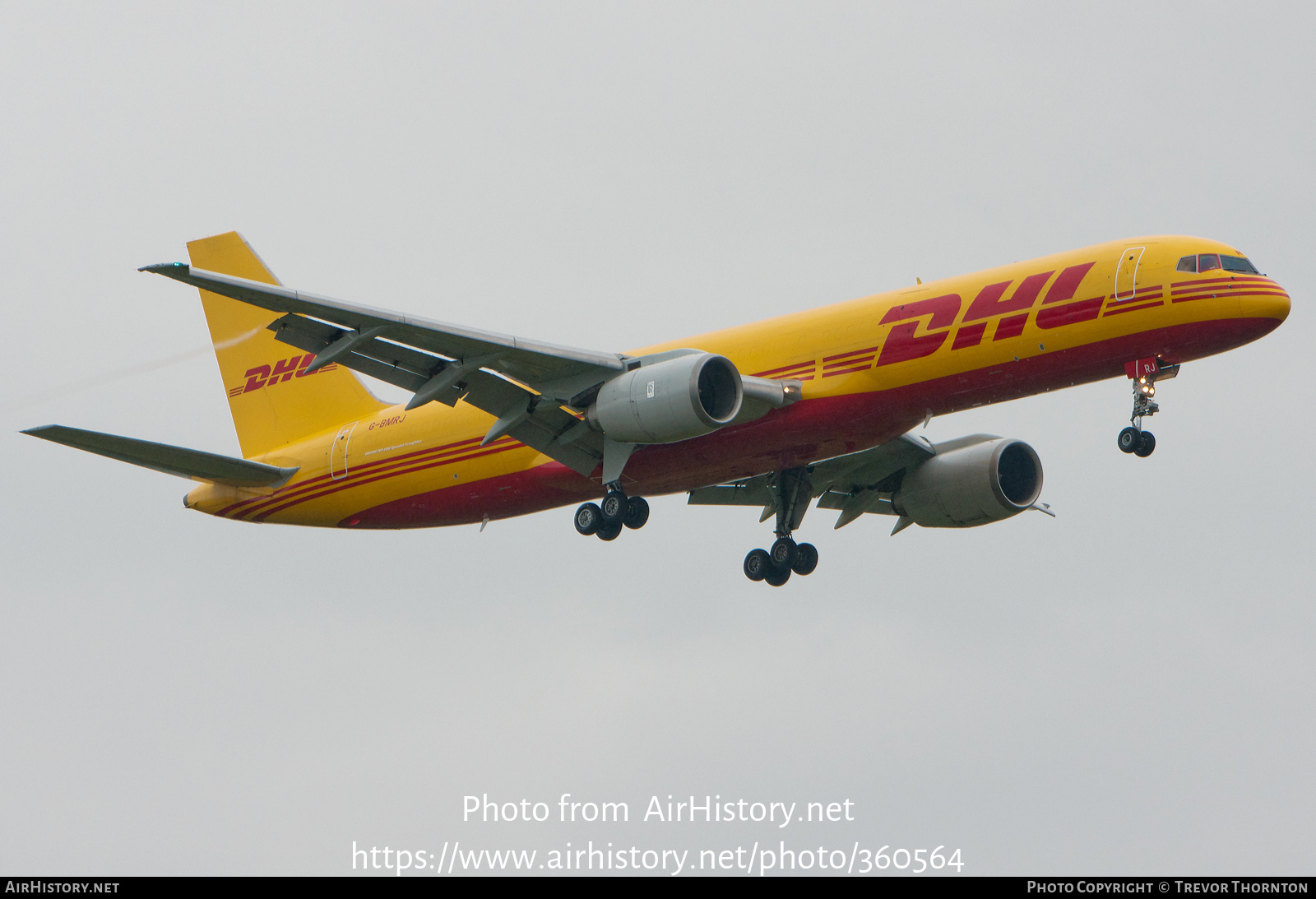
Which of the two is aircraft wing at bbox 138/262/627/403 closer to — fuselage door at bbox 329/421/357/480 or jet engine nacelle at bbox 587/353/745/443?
jet engine nacelle at bbox 587/353/745/443

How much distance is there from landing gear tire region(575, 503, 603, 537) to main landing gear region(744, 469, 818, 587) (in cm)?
544

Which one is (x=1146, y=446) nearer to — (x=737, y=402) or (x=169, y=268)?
(x=737, y=402)

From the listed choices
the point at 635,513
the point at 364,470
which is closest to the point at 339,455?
the point at 364,470

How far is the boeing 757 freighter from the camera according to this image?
3092 centimetres

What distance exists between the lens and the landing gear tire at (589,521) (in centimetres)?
3522

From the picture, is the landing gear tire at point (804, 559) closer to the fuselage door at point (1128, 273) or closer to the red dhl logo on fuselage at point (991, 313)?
the red dhl logo on fuselage at point (991, 313)

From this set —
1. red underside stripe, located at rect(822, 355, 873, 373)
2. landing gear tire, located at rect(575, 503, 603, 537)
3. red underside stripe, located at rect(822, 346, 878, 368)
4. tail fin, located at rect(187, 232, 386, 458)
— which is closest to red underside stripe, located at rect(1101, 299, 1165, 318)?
red underside stripe, located at rect(822, 346, 878, 368)

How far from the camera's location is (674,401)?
31.8 meters

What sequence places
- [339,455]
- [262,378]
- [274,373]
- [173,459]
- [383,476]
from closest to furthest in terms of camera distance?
[173,459], [383,476], [339,455], [274,373], [262,378]

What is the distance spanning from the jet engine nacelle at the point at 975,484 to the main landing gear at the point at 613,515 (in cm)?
810

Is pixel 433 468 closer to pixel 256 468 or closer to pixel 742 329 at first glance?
pixel 256 468

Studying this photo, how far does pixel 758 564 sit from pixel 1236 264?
13712mm

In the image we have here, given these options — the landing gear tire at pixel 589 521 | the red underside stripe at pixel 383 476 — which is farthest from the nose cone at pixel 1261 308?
the red underside stripe at pixel 383 476

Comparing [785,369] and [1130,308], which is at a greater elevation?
[1130,308]
